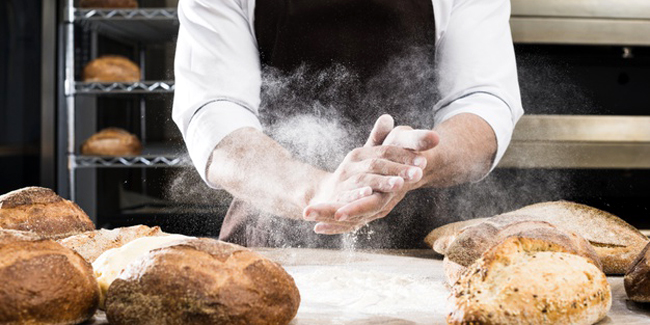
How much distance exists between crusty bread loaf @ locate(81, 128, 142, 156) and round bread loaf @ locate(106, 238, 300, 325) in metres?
1.68

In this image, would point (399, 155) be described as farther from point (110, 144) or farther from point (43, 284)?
point (110, 144)

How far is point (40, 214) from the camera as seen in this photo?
1.22 meters

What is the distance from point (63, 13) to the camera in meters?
2.45

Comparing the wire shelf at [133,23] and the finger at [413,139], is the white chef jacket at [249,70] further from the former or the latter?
the wire shelf at [133,23]

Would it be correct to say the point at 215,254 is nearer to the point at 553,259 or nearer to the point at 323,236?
the point at 553,259

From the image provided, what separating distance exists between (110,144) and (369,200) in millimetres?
1498

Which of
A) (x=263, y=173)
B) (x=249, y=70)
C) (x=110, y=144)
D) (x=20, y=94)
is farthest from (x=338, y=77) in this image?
(x=20, y=94)

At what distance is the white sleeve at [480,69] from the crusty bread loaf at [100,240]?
2.88ft

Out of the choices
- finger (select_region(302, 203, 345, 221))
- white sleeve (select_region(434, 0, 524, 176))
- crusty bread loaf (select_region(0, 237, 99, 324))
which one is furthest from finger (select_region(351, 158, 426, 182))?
crusty bread loaf (select_region(0, 237, 99, 324))

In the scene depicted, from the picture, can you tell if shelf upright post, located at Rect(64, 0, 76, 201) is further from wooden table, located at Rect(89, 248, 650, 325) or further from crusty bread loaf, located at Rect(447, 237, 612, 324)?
crusty bread loaf, located at Rect(447, 237, 612, 324)

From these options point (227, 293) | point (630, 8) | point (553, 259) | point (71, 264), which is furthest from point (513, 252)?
point (630, 8)

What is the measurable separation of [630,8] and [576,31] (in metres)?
0.19

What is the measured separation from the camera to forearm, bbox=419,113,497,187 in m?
1.58

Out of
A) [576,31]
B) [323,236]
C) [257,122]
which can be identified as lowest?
[323,236]
